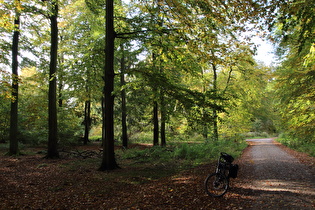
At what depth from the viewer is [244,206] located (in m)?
4.71

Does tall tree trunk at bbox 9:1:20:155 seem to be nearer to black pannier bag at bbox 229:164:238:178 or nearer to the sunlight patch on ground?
black pannier bag at bbox 229:164:238:178

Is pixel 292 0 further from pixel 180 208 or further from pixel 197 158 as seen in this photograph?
pixel 197 158

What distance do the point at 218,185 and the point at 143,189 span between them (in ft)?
7.27

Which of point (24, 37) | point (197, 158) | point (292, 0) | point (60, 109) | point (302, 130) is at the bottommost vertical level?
point (197, 158)

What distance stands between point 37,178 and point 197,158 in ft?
25.2

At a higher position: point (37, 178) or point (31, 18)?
point (31, 18)

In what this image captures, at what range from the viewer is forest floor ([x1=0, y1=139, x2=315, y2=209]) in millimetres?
4980

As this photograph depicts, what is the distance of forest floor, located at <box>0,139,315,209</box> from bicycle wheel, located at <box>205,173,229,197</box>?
0.16 m

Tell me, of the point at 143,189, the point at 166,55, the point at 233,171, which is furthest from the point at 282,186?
the point at 166,55

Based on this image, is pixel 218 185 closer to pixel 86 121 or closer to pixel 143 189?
pixel 143 189

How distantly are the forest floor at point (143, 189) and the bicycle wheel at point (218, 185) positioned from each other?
162mm

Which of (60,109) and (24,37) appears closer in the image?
(24,37)

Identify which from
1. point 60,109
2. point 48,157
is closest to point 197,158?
point 48,157

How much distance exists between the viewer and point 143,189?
6.24 meters
